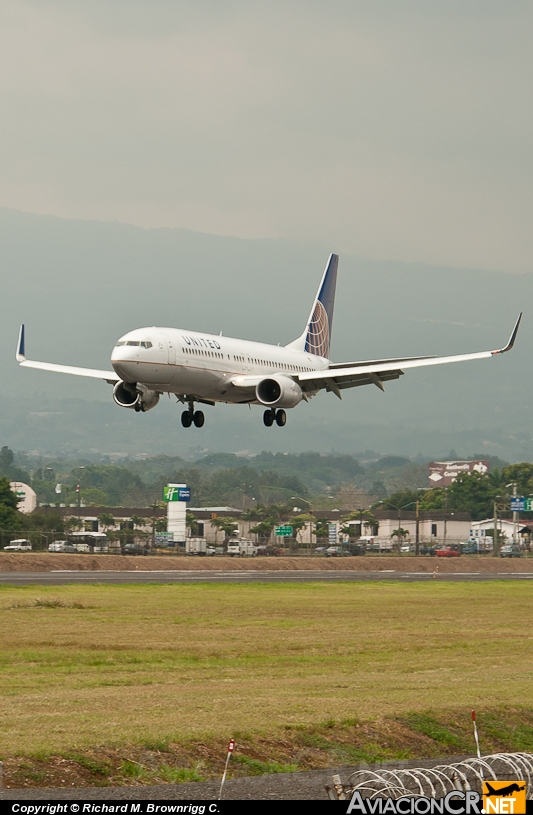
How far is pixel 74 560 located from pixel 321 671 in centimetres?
6518

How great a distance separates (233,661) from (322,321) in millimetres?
49762

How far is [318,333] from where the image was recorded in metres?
84.6

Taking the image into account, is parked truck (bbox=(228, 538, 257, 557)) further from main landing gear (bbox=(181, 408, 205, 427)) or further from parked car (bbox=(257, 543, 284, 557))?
main landing gear (bbox=(181, 408, 205, 427))

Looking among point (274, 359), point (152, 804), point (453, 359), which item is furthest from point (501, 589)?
point (152, 804)

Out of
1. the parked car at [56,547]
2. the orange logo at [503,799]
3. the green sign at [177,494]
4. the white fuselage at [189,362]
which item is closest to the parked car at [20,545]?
the parked car at [56,547]

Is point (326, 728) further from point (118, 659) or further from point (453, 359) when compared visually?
point (453, 359)

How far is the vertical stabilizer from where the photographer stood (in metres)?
82.2

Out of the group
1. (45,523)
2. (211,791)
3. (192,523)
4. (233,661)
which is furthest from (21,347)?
(192,523)

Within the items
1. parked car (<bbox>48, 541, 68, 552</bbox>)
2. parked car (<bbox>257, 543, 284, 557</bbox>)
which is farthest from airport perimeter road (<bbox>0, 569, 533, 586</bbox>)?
parked car (<bbox>257, 543, 284, 557</bbox>)

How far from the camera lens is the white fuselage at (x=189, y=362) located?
53.3m

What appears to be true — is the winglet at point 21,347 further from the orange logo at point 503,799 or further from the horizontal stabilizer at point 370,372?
the orange logo at point 503,799

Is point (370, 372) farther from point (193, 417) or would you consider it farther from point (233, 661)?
point (233, 661)

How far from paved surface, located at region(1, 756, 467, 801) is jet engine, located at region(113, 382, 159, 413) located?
114ft

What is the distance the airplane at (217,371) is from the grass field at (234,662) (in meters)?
10.6
